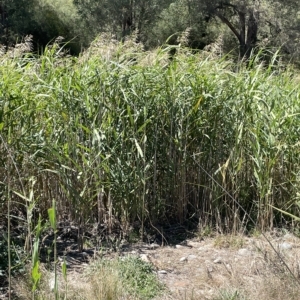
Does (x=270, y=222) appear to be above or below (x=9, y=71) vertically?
below

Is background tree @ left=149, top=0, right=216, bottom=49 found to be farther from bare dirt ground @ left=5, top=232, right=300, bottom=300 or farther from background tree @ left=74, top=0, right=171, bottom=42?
bare dirt ground @ left=5, top=232, right=300, bottom=300

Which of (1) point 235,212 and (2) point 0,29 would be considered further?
(2) point 0,29

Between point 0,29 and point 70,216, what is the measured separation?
780 inches

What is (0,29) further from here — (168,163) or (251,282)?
(251,282)

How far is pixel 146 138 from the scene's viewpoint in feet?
15.6

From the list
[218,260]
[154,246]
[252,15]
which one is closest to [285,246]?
[218,260]

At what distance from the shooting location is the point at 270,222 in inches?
198

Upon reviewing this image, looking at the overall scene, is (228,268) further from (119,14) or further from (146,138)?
(119,14)

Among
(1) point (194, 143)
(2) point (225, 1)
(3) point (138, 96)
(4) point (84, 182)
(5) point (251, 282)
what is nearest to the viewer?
(5) point (251, 282)

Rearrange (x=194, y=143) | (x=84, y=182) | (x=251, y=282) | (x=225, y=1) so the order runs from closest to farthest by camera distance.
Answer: (x=251, y=282) < (x=84, y=182) < (x=194, y=143) < (x=225, y=1)

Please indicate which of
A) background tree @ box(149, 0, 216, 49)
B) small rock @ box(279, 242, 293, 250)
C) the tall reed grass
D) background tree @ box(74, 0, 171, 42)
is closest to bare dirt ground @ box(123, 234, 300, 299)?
small rock @ box(279, 242, 293, 250)

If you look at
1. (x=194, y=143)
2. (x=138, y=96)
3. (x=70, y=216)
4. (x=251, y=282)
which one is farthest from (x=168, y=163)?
(x=251, y=282)

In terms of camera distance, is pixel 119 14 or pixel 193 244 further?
pixel 119 14

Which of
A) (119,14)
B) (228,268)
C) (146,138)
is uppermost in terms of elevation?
(119,14)
